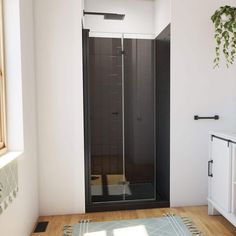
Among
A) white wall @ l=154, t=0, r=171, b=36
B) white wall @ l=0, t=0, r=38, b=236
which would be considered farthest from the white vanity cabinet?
white wall @ l=0, t=0, r=38, b=236

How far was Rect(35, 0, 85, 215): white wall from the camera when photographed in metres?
2.58

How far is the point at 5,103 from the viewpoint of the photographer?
6.56ft

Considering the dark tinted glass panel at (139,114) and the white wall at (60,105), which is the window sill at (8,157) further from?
the dark tinted glass panel at (139,114)

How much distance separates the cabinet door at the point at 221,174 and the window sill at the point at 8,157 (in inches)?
70.8

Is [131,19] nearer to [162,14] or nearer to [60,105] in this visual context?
[162,14]

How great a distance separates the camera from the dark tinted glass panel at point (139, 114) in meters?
3.48

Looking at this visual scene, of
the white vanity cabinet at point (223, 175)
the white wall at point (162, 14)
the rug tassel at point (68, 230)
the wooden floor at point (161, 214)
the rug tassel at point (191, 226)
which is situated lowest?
the wooden floor at point (161, 214)

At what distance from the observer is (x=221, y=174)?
2.39 m

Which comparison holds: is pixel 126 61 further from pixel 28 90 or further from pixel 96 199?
pixel 96 199

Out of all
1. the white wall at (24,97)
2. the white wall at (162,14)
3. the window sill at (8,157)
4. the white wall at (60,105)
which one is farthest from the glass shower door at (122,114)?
the window sill at (8,157)

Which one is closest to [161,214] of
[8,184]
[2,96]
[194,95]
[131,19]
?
[194,95]

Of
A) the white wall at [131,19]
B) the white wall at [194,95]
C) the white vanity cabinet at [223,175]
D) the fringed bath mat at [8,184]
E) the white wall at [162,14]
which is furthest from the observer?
the white wall at [131,19]

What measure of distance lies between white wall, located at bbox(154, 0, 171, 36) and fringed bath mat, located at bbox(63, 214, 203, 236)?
2195mm

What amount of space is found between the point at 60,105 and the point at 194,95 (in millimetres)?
1500
